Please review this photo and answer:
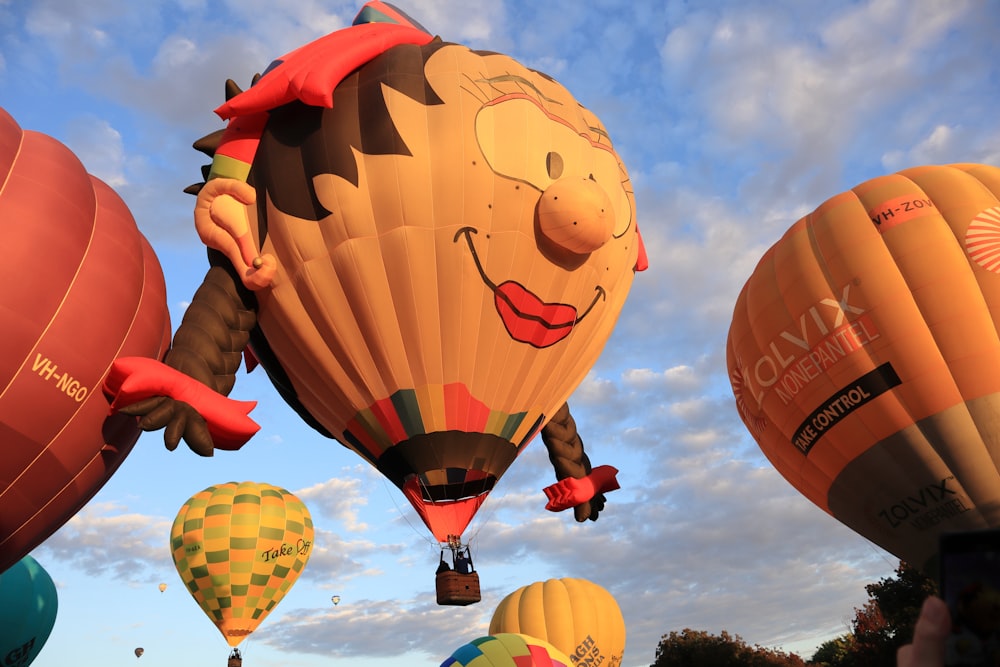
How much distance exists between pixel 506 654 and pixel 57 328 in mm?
8592

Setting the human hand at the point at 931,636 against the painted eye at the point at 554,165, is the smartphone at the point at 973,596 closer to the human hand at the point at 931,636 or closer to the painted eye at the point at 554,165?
the human hand at the point at 931,636

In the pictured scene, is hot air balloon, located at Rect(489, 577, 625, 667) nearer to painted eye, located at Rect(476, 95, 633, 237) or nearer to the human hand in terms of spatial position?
→ painted eye, located at Rect(476, 95, 633, 237)

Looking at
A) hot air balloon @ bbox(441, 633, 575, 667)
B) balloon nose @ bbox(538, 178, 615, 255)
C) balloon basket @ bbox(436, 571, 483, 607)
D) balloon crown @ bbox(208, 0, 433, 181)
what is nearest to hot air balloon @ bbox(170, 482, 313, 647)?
hot air balloon @ bbox(441, 633, 575, 667)

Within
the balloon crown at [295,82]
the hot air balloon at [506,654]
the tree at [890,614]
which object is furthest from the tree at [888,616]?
the balloon crown at [295,82]

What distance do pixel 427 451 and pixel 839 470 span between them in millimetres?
5346

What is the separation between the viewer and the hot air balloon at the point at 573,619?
69.1 ft

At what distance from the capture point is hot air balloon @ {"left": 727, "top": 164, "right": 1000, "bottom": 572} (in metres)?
10.6

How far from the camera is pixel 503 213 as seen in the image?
1026cm

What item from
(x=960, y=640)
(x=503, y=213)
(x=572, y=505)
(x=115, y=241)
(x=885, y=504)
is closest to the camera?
(x=960, y=640)

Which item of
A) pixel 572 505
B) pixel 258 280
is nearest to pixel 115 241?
pixel 258 280

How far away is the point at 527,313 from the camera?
10.7 meters

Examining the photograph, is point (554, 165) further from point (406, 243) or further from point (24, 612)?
point (24, 612)

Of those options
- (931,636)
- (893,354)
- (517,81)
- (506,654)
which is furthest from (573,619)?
(931,636)

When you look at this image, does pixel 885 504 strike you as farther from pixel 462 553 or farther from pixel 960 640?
pixel 960 640
